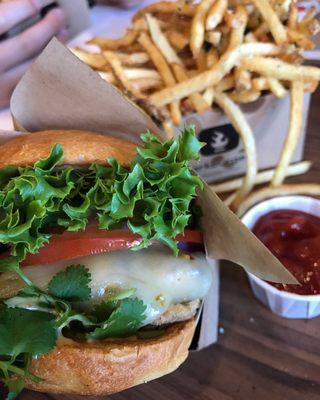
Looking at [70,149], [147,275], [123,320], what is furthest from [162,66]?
[123,320]

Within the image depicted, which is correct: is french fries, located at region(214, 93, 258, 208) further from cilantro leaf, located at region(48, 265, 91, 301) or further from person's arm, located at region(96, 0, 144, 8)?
person's arm, located at region(96, 0, 144, 8)

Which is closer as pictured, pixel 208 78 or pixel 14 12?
pixel 208 78

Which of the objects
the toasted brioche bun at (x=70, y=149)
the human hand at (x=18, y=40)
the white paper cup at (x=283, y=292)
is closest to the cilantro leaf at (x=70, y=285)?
the toasted brioche bun at (x=70, y=149)

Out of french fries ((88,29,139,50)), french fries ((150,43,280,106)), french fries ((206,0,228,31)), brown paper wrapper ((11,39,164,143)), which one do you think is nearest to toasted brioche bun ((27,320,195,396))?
brown paper wrapper ((11,39,164,143))

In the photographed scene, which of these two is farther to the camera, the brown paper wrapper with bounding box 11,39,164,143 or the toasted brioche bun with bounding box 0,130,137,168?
the brown paper wrapper with bounding box 11,39,164,143

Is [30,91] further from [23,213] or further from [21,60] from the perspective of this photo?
[21,60]

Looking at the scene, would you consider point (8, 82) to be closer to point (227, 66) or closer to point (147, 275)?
point (227, 66)

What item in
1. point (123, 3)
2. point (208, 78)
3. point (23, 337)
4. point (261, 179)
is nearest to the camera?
point (23, 337)
